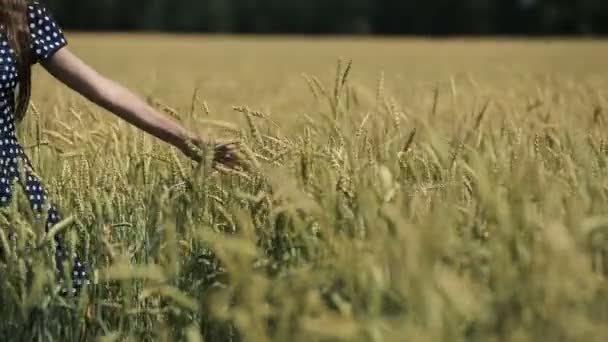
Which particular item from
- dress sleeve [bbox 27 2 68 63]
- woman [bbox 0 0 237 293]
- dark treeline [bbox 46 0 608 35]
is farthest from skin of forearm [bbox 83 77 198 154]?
dark treeline [bbox 46 0 608 35]

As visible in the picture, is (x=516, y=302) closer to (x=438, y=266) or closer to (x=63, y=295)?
(x=438, y=266)

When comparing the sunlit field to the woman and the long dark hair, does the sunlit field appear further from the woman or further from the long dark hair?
the long dark hair

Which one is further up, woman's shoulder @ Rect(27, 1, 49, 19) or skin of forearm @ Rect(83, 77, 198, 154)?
woman's shoulder @ Rect(27, 1, 49, 19)

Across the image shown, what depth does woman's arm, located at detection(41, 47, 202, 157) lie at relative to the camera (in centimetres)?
216

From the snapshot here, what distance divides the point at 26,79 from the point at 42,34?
124 mm

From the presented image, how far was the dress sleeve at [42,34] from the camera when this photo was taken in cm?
224

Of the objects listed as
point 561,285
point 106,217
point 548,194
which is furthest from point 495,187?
point 106,217

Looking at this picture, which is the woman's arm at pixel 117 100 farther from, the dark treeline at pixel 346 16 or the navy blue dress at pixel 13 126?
the dark treeline at pixel 346 16

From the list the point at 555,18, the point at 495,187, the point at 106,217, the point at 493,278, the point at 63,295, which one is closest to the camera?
the point at 493,278

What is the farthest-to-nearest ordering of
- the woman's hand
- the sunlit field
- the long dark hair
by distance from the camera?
the long dark hair < the woman's hand < the sunlit field

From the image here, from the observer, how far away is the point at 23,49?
7.38 feet

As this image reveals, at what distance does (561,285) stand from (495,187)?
37 centimetres

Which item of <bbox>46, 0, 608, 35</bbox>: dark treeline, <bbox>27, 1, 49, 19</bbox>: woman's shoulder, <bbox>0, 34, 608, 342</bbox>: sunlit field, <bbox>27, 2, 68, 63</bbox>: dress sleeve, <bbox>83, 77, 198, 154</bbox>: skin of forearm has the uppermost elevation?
<bbox>46, 0, 608, 35</bbox>: dark treeline

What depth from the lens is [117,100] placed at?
221 centimetres
